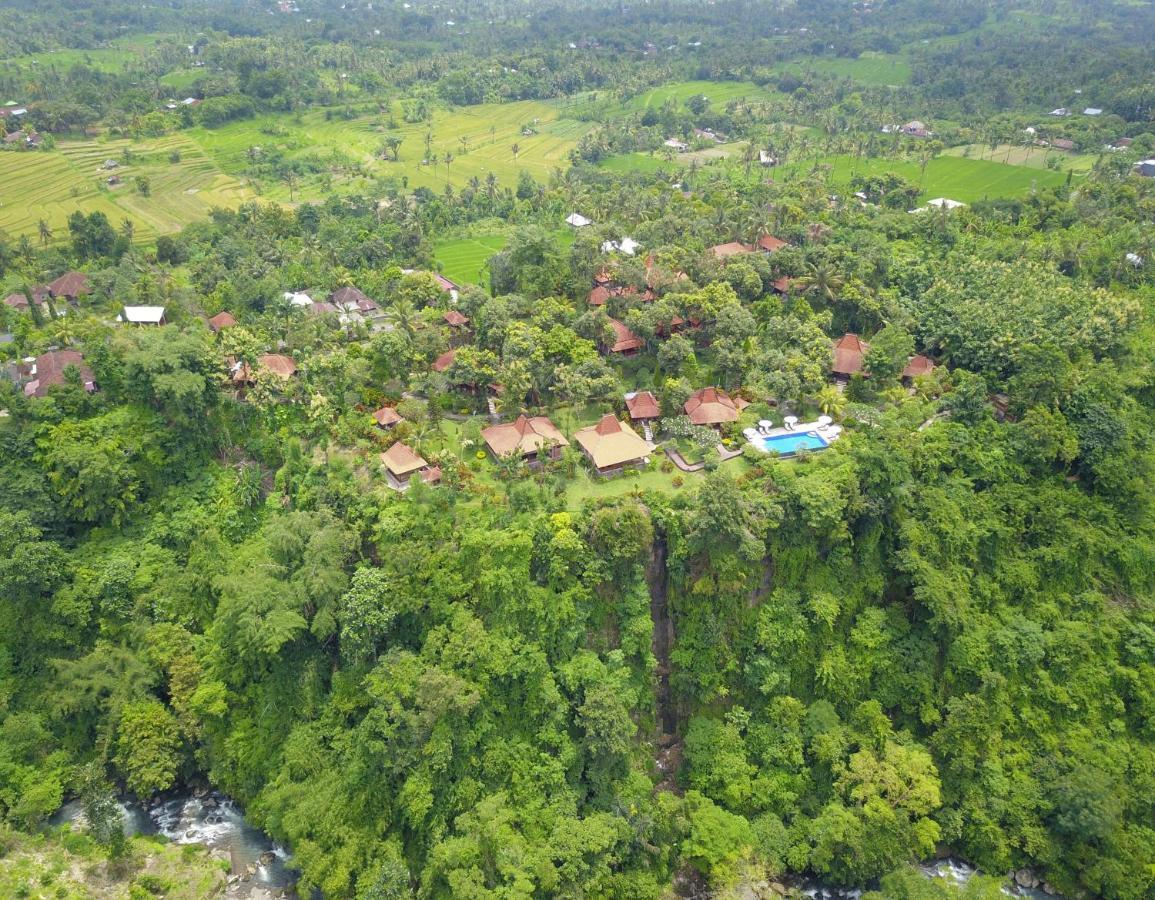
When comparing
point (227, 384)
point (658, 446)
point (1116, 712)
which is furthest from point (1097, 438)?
point (227, 384)

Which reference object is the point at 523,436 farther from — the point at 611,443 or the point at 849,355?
the point at 849,355

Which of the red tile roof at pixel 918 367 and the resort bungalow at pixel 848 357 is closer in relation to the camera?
the red tile roof at pixel 918 367

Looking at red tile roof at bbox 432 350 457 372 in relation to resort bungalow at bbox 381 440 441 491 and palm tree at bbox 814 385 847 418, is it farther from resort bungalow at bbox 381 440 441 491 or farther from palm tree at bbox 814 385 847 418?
palm tree at bbox 814 385 847 418

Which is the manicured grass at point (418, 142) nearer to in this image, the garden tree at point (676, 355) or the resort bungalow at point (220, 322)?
the resort bungalow at point (220, 322)

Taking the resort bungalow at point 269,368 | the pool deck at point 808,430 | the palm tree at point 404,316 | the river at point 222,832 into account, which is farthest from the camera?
the palm tree at point 404,316

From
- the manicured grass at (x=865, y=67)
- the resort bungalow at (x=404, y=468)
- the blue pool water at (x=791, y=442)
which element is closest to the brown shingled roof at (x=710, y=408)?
the blue pool water at (x=791, y=442)

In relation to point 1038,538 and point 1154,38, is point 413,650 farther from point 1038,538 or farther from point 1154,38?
point 1154,38

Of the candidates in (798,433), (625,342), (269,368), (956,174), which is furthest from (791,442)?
(956,174)
